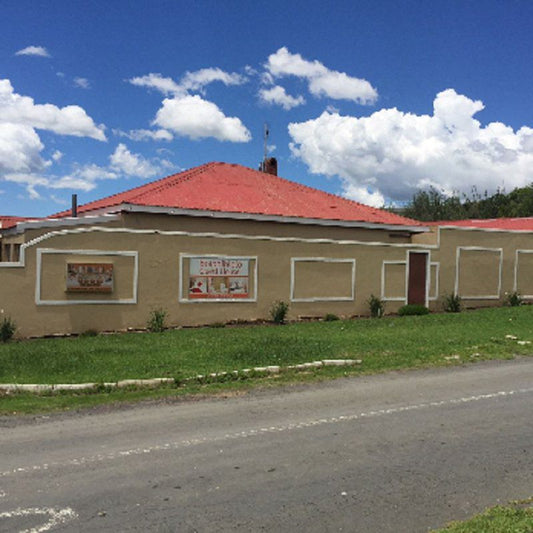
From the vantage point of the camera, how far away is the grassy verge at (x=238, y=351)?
35.8 feet

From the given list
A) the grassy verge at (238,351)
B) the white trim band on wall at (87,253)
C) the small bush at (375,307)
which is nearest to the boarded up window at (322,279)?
the small bush at (375,307)

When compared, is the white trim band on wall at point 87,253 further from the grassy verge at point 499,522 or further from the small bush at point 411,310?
the grassy verge at point 499,522

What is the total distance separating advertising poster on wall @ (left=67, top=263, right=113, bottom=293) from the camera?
54.4 feet

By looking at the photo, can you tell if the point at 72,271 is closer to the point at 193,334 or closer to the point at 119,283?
the point at 119,283

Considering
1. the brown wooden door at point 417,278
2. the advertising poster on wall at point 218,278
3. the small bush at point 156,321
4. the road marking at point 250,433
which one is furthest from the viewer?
the brown wooden door at point 417,278

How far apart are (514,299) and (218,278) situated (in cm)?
1410

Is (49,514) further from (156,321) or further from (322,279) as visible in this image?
(322,279)

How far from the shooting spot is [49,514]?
16.4 ft

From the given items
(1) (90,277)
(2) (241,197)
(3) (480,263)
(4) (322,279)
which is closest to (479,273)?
(3) (480,263)

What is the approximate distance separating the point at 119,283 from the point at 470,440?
12.6m

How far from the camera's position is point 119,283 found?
685 inches

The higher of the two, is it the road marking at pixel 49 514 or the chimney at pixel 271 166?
the chimney at pixel 271 166

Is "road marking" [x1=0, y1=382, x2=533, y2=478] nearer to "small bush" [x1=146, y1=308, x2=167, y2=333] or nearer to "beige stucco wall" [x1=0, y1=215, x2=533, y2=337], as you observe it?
"small bush" [x1=146, y1=308, x2=167, y2=333]

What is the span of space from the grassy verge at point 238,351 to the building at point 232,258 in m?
1.16
